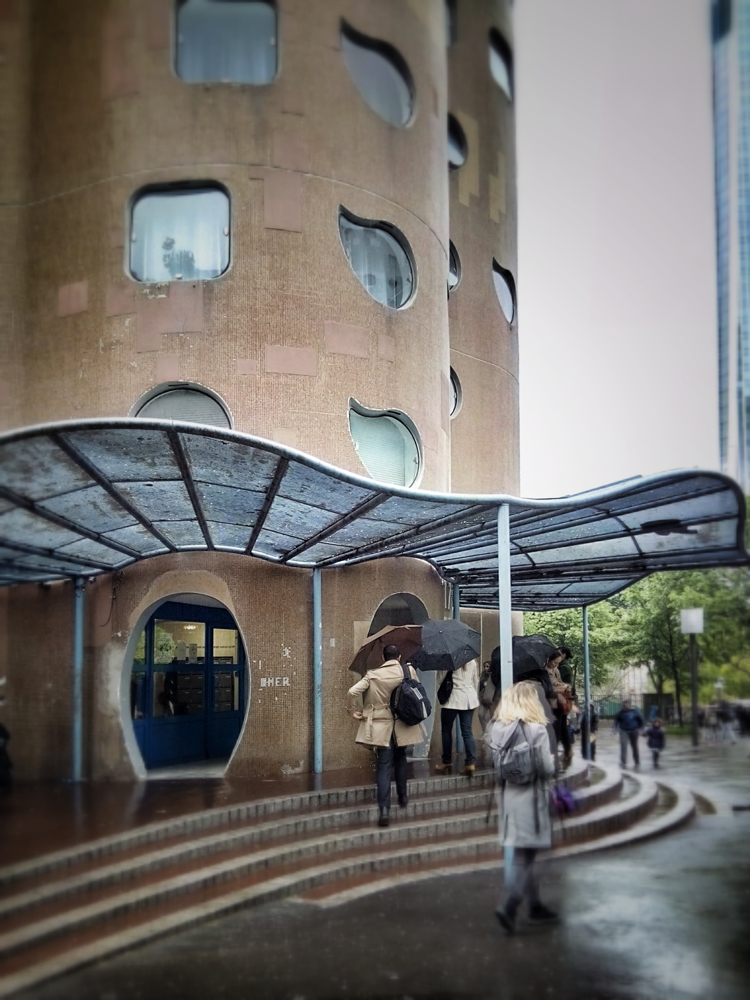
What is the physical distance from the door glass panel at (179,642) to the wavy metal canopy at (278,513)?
177cm

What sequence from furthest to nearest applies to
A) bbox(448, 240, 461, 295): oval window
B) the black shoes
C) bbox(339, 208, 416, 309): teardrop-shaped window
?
bbox(448, 240, 461, 295): oval window
bbox(339, 208, 416, 309): teardrop-shaped window
the black shoes

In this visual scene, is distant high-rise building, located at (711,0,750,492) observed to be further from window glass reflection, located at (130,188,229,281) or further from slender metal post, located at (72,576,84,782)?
slender metal post, located at (72,576,84,782)

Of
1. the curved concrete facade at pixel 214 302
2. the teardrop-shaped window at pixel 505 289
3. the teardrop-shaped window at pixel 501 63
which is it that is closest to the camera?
the curved concrete facade at pixel 214 302

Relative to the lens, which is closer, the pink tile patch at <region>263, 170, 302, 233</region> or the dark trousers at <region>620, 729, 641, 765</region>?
the pink tile patch at <region>263, 170, 302, 233</region>

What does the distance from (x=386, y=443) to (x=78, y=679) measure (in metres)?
5.62

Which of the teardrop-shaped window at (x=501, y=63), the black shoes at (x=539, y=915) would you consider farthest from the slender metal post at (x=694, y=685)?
the teardrop-shaped window at (x=501, y=63)

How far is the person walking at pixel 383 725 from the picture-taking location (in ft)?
36.1

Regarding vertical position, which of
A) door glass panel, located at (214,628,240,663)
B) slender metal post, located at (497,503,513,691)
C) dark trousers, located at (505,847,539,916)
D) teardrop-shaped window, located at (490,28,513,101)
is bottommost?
dark trousers, located at (505,847,539,916)

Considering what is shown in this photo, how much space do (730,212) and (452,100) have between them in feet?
29.5

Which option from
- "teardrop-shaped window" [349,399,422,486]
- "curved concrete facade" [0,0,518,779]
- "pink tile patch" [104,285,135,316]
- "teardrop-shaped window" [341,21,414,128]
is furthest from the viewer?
"teardrop-shaped window" [341,21,414,128]

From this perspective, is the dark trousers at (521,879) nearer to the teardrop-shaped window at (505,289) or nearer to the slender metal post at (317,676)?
the slender metal post at (317,676)

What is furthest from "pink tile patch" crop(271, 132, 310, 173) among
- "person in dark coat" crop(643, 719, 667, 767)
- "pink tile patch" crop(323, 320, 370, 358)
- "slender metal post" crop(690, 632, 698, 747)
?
"person in dark coat" crop(643, 719, 667, 767)

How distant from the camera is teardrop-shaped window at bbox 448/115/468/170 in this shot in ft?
69.9

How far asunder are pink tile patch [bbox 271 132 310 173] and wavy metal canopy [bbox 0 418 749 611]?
560 centimetres
